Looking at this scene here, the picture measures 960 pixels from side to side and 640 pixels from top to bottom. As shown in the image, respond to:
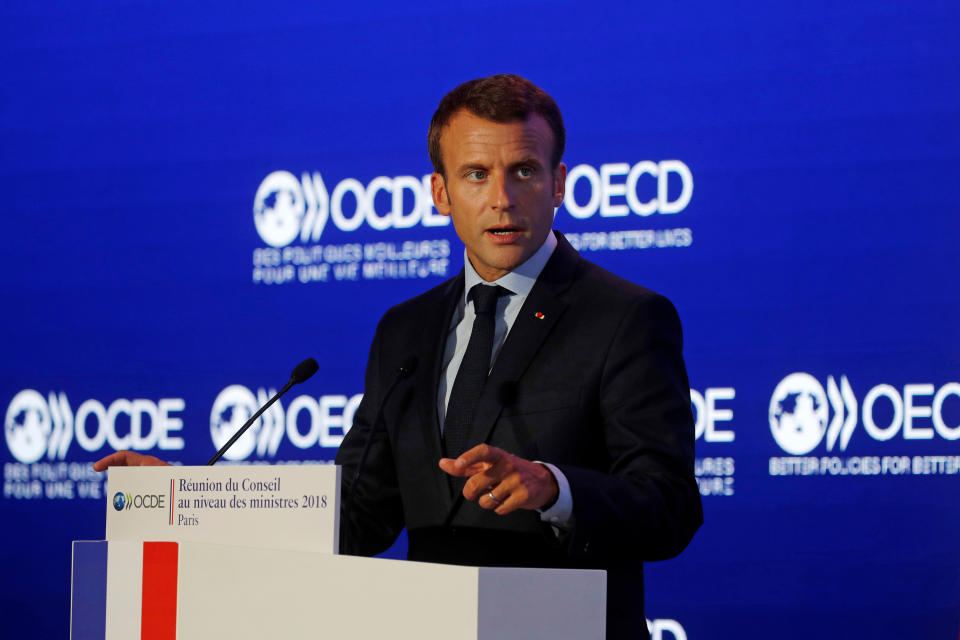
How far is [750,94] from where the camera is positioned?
3.42m

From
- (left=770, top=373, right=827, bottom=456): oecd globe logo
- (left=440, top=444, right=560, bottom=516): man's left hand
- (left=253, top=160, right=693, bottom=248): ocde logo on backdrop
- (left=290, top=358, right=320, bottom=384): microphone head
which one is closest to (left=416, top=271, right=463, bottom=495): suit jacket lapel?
(left=290, top=358, right=320, bottom=384): microphone head

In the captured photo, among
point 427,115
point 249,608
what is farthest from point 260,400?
point 249,608

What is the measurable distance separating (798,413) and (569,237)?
90cm

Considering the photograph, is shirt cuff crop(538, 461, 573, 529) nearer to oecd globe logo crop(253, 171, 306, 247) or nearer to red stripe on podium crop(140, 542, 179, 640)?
red stripe on podium crop(140, 542, 179, 640)

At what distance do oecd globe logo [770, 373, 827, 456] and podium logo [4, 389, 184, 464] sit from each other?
7.05 feet

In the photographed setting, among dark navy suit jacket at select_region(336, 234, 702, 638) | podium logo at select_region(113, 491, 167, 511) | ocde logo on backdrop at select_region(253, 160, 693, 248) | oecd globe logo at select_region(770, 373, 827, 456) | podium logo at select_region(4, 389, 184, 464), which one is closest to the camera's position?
podium logo at select_region(113, 491, 167, 511)

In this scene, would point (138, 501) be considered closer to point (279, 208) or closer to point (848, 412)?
point (848, 412)

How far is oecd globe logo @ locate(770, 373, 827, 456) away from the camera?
3.24 metres

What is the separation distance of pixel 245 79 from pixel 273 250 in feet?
2.22

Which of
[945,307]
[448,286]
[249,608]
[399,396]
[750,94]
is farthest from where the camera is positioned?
[750,94]

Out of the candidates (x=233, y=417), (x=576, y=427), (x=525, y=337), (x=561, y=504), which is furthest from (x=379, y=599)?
(x=233, y=417)

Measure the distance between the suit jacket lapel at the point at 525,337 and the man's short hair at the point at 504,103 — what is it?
A: 245 millimetres

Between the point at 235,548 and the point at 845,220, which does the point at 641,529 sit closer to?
the point at 235,548

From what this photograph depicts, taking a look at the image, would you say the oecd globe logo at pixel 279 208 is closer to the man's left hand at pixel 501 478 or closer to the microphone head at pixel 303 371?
the microphone head at pixel 303 371
